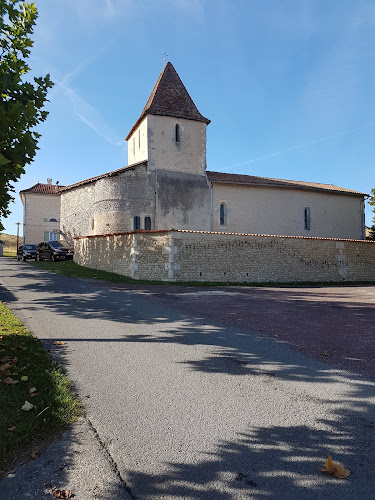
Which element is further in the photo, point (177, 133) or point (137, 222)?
point (177, 133)

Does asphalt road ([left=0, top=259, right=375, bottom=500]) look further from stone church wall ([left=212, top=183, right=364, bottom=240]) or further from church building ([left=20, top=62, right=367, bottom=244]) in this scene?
stone church wall ([left=212, top=183, right=364, bottom=240])

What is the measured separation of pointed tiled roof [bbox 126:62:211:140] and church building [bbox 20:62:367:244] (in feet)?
0.25

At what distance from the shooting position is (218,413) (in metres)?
3.18

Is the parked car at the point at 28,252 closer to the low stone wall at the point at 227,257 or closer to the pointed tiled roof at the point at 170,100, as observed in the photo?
the low stone wall at the point at 227,257

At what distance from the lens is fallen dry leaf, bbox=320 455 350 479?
2262 millimetres

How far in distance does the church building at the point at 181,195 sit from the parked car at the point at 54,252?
2.18 m

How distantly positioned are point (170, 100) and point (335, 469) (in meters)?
28.1

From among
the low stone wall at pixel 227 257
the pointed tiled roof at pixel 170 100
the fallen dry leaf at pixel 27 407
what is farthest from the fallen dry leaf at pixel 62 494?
the pointed tiled roof at pixel 170 100

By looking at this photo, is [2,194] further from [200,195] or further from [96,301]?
[200,195]

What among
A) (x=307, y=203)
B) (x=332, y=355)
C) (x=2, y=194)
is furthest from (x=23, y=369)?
(x=307, y=203)

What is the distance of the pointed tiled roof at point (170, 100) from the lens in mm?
26172

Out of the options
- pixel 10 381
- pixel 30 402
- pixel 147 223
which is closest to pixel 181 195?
pixel 147 223

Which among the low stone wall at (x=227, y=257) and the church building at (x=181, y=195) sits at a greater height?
the church building at (x=181, y=195)

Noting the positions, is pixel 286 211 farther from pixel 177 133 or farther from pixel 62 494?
pixel 62 494
